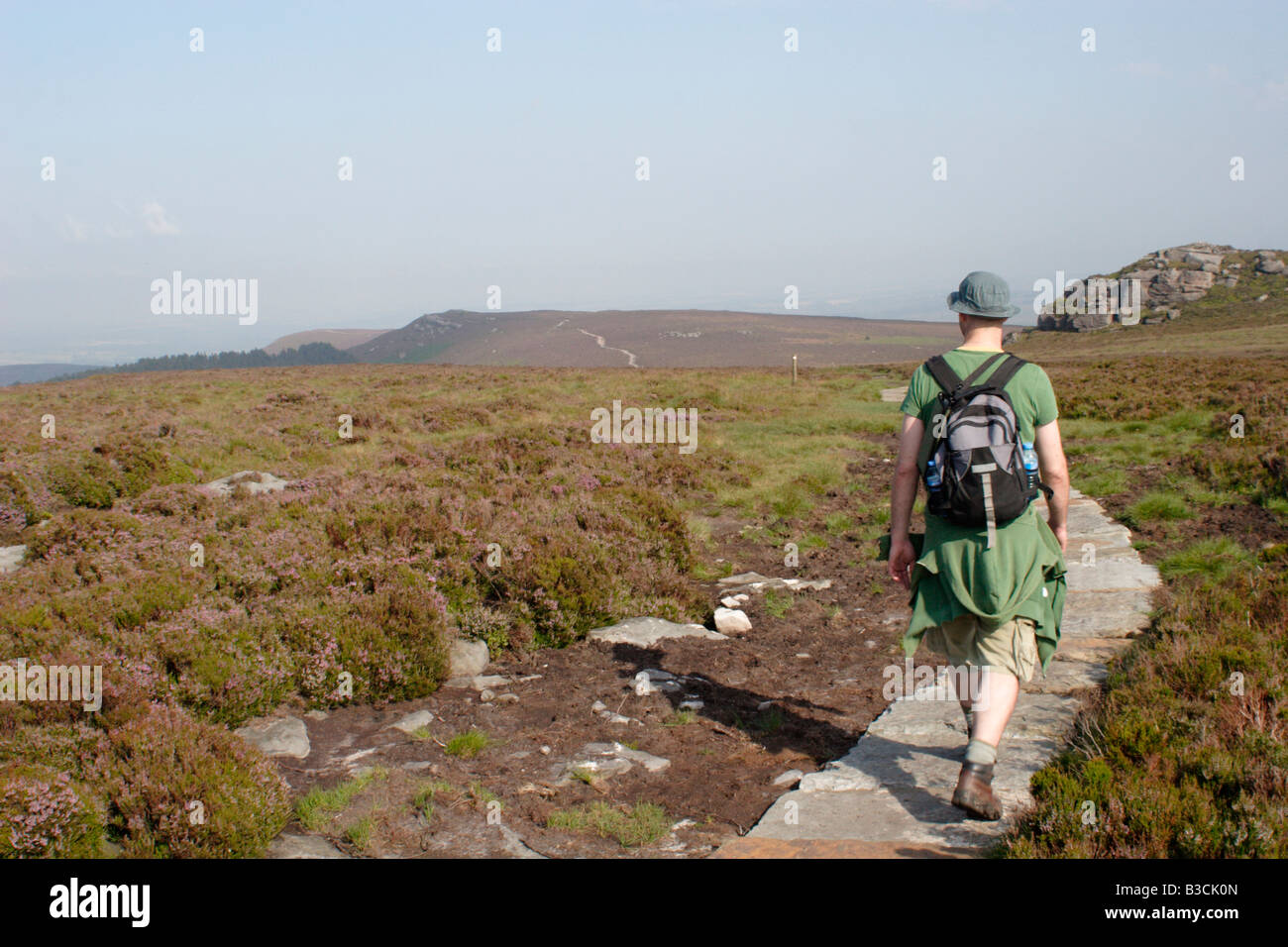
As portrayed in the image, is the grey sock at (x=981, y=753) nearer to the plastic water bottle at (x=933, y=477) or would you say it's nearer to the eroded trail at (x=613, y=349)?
the plastic water bottle at (x=933, y=477)

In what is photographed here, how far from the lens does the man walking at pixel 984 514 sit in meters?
3.49

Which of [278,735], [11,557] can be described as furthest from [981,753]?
[11,557]

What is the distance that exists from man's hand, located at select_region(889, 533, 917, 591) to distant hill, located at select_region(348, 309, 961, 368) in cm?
8675

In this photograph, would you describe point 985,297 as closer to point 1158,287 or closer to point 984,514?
point 984,514

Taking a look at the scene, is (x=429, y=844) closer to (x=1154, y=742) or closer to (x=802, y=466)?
(x=1154, y=742)

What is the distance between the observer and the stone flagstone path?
3.49 m

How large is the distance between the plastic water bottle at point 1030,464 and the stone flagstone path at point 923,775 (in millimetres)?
1363

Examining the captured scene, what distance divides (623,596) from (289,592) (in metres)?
2.73

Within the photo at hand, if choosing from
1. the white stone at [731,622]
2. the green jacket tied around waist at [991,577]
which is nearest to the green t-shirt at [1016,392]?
the green jacket tied around waist at [991,577]

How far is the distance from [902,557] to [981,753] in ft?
3.00

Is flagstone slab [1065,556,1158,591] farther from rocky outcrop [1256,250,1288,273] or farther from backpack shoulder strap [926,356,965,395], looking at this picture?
rocky outcrop [1256,250,1288,273]

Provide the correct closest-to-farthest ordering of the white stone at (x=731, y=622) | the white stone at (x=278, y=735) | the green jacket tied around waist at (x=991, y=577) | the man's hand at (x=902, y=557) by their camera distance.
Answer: the green jacket tied around waist at (x=991, y=577)
the man's hand at (x=902, y=557)
the white stone at (x=278, y=735)
the white stone at (x=731, y=622)

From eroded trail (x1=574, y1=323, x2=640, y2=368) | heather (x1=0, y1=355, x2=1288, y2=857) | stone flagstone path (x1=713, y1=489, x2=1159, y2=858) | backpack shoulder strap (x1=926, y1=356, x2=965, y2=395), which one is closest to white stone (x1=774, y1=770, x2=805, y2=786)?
stone flagstone path (x1=713, y1=489, x2=1159, y2=858)

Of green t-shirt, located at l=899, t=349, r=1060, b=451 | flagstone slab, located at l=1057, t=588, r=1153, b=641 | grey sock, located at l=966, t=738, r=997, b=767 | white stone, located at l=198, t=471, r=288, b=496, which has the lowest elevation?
flagstone slab, located at l=1057, t=588, r=1153, b=641
